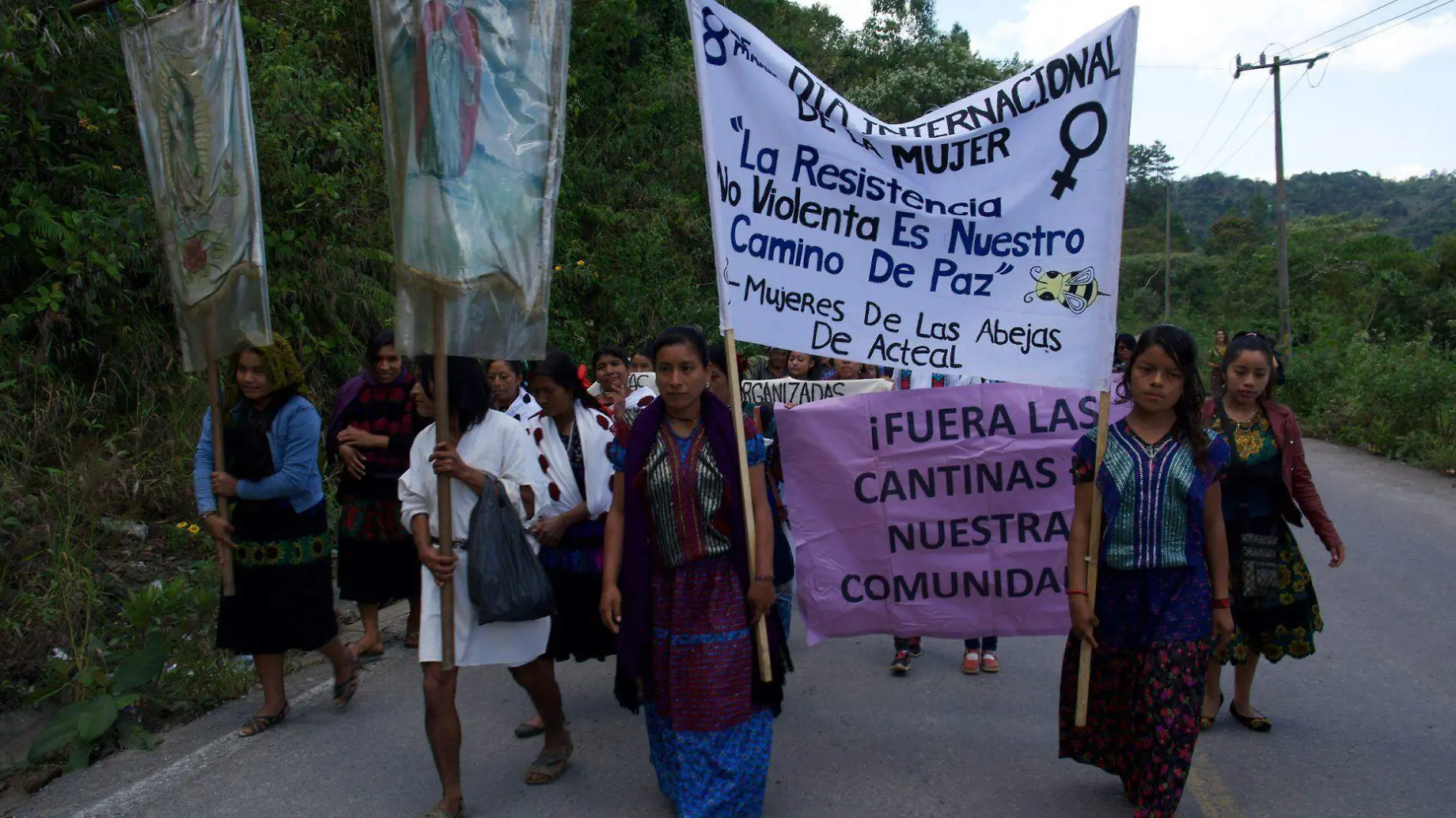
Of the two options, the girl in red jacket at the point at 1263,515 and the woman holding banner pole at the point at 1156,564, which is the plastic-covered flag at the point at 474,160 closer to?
the woman holding banner pole at the point at 1156,564

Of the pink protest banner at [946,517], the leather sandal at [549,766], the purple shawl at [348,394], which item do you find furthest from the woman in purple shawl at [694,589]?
the purple shawl at [348,394]

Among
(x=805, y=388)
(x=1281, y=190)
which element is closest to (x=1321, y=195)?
(x=1281, y=190)

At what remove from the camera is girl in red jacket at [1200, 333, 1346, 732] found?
4703mm

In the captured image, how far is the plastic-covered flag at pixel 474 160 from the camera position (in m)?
3.61

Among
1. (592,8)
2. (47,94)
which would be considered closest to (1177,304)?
Result: (592,8)

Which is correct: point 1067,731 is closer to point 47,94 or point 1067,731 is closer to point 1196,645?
point 1196,645

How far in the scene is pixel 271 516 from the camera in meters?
5.01

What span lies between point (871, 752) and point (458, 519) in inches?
78.6

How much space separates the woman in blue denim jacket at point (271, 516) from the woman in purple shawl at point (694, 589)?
1761 millimetres

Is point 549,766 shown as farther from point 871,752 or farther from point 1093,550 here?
point 1093,550

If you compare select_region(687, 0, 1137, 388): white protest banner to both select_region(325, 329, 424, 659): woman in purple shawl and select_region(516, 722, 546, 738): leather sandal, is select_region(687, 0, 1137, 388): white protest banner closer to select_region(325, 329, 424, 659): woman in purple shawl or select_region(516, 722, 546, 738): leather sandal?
select_region(516, 722, 546, 738): leather sandal

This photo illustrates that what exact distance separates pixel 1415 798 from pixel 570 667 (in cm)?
396

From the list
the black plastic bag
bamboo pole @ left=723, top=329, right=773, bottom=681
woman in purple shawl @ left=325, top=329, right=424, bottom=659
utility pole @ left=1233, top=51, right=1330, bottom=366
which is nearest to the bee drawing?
bamboo pole @ left=723, top=329, right=773, bottom=681

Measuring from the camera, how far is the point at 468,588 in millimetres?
3961
